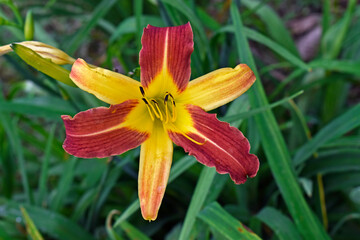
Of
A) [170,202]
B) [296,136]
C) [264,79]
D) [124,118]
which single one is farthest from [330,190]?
[124,118]

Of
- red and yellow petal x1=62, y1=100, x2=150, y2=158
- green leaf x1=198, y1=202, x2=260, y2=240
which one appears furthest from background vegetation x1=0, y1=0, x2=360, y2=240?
red and yellow petal x1=62, y1=100, x2=150, y2=158

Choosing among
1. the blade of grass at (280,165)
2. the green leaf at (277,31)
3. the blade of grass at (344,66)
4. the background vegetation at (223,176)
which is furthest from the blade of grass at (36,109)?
the green leaf at (277,31)

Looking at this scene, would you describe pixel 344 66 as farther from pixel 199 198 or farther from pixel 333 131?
pixel 199 198

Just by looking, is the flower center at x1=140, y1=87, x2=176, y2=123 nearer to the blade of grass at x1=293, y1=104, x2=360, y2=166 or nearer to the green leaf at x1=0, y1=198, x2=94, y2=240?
the blade of grass at x1=293, y1=104, x2=360, y2=166

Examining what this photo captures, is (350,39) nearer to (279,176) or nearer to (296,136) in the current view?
(296,136)

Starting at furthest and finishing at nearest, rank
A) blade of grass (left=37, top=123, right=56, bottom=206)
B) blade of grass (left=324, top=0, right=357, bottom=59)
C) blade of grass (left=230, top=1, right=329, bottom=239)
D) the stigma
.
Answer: blade of grass (left=324, top=0, right=357, bottom=59) → blade of grass (left=37, top=123, right=56, bottom=206) → blade of grass (left=230, top=1, right=329, bottom=239) → the stigma

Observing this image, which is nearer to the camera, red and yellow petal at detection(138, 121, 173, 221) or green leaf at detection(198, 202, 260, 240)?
red and yellow petal at detection(138, 121, 173, 221)
